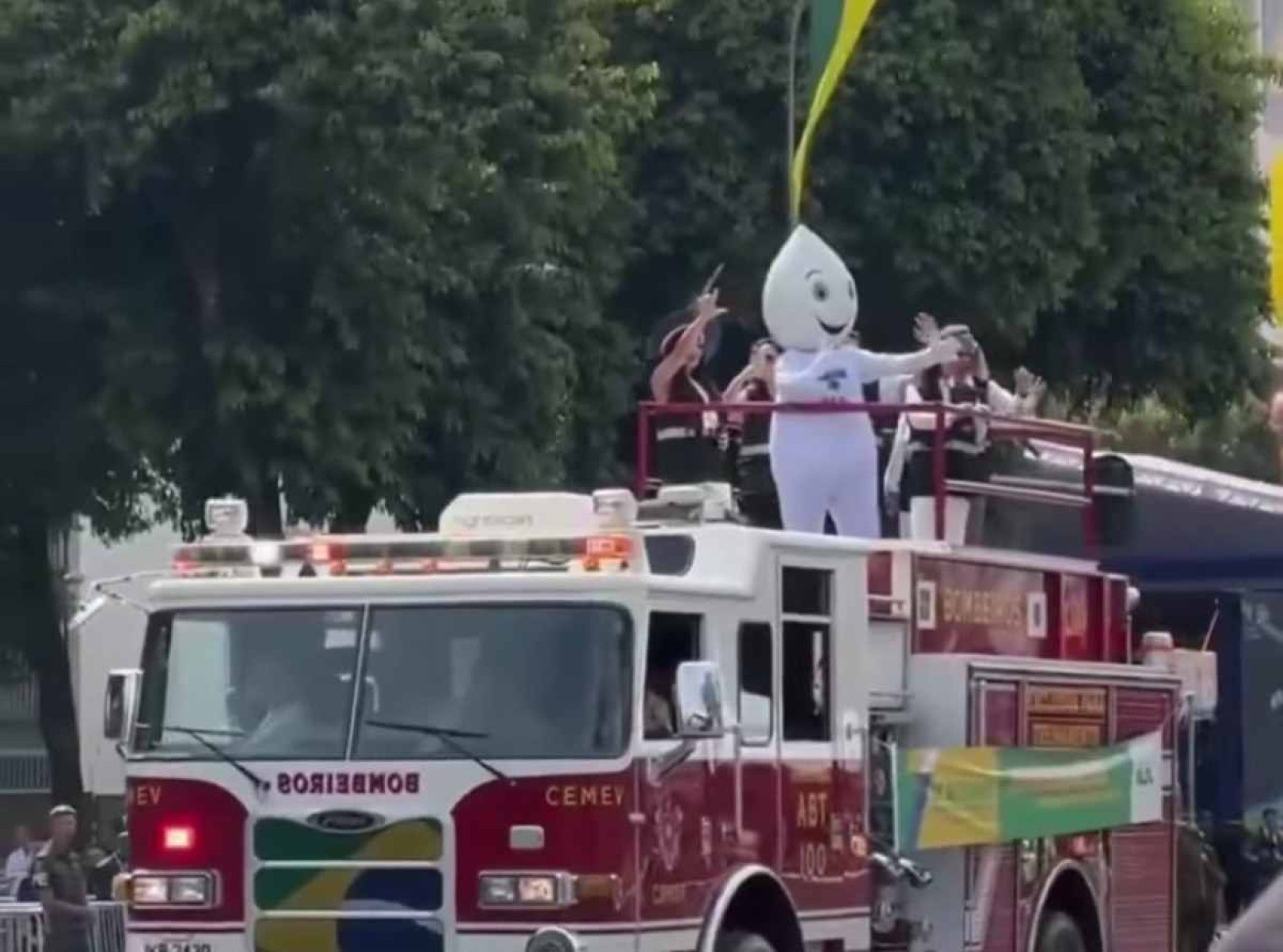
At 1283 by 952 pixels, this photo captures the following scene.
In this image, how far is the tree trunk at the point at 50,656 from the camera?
28.0 metres

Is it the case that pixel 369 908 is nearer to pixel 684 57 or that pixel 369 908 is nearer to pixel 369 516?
pixel 369 516

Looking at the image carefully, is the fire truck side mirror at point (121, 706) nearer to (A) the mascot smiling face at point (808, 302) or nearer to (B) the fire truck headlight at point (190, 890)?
(B) the fire truck headlight at point (190, 890)

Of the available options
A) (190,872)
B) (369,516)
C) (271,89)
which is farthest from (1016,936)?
(369,516)

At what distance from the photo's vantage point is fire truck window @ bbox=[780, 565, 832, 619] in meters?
13.0

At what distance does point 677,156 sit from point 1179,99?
5.09 meters

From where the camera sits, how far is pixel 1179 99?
3134 centimetres

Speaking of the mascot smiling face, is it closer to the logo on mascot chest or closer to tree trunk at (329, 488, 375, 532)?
the logo on mascot chest

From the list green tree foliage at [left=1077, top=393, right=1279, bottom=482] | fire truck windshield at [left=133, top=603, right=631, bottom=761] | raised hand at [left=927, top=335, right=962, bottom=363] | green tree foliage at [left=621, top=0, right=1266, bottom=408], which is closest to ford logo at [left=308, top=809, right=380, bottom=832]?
fire truck windshield at [left=133, top=603, right=631, bottom=761]

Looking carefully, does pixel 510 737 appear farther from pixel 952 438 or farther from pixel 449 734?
pixel 952 438

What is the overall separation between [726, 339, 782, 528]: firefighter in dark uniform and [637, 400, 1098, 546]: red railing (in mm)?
131

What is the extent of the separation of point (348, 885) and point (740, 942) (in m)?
1.56

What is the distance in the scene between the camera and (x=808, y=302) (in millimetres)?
15375

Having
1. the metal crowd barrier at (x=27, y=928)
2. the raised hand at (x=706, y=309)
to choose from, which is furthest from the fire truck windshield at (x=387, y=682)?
the metal crowd barrier at (x=27, y=928)

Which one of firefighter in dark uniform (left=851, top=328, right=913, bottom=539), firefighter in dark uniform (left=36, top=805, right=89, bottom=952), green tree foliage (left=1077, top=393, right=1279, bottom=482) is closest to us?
firefighter in dark uniform (left=851, top=328, right=913, bottom=539)
